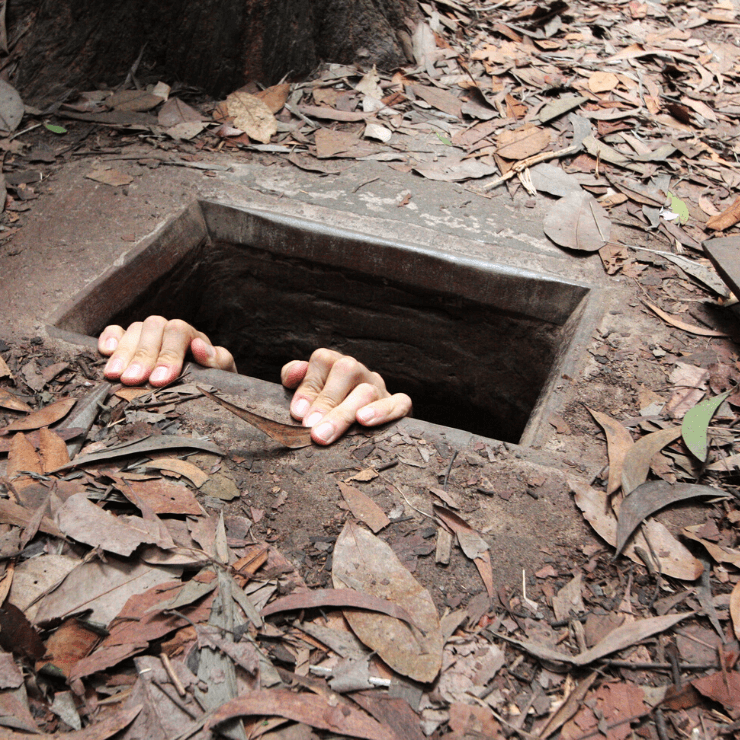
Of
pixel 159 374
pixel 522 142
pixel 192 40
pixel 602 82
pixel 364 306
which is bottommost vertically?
pixel 364 306

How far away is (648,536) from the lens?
4.99ft

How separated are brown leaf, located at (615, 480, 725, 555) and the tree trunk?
3.03 metres

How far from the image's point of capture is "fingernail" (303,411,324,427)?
5.82 feet

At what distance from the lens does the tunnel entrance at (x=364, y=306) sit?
2.41 meters

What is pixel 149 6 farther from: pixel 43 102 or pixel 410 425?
pixel 410 425

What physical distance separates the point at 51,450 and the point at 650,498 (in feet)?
5.29

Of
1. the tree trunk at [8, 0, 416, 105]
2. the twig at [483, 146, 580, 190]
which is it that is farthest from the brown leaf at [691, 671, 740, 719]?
the tree trunk at [8, 0, 416, 105]

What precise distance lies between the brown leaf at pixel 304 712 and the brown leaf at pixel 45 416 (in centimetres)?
→ 100

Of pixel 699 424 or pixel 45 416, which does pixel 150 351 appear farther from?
pixel 699 424

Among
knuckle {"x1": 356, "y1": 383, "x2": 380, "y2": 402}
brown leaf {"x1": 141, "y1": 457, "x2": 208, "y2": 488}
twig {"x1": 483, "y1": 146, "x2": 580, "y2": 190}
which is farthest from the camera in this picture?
twig {"x1": 483, "y1": 146, "x2": 580, "y2": 190}

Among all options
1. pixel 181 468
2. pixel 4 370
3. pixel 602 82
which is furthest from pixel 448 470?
pixel 602 82

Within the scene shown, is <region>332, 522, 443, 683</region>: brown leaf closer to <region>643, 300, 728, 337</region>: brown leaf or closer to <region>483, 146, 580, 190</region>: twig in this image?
<region>643, 300, 728, 337</region>: brown leaf

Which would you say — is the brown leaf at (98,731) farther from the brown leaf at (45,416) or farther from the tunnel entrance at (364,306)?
the tunnel entrance at (364,306)

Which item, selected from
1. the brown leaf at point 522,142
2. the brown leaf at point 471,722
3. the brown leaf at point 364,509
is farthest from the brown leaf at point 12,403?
the brown leaf at point 522,142
